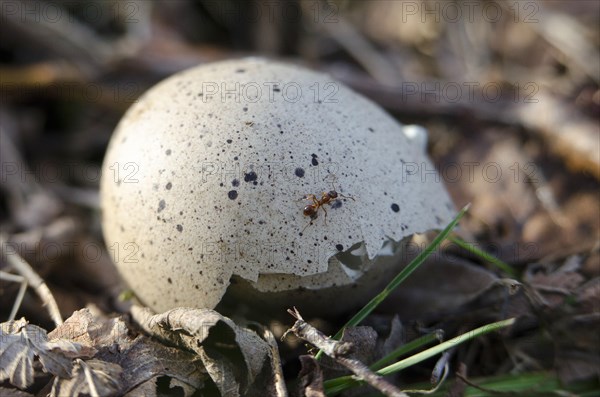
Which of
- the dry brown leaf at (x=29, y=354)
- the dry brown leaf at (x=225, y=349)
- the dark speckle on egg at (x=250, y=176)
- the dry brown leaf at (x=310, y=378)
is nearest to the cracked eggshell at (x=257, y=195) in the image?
the dark speckle on egg at (x=250, y=176)

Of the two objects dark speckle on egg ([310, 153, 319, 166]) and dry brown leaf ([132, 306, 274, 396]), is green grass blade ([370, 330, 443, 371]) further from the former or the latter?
dark speckle on egg ([310, 153, 319, 166])

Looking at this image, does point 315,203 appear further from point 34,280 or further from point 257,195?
point 34,280

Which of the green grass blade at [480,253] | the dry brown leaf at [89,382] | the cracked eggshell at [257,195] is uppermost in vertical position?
the cracked eggshell at [257,195]

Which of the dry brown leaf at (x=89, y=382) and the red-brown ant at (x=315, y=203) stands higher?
the red-brown ant at (x=315, y=203)

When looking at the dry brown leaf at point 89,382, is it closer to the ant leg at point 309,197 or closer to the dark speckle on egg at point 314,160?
the ant leg at point 309,197

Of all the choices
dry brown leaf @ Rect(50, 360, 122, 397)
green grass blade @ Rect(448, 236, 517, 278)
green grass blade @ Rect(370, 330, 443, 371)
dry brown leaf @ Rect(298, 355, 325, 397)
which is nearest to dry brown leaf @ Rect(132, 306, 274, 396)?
dry brown leaf @ Rect(298, 355, 325, 397)

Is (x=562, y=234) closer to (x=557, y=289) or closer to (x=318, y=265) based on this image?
(x=557, y=289)
